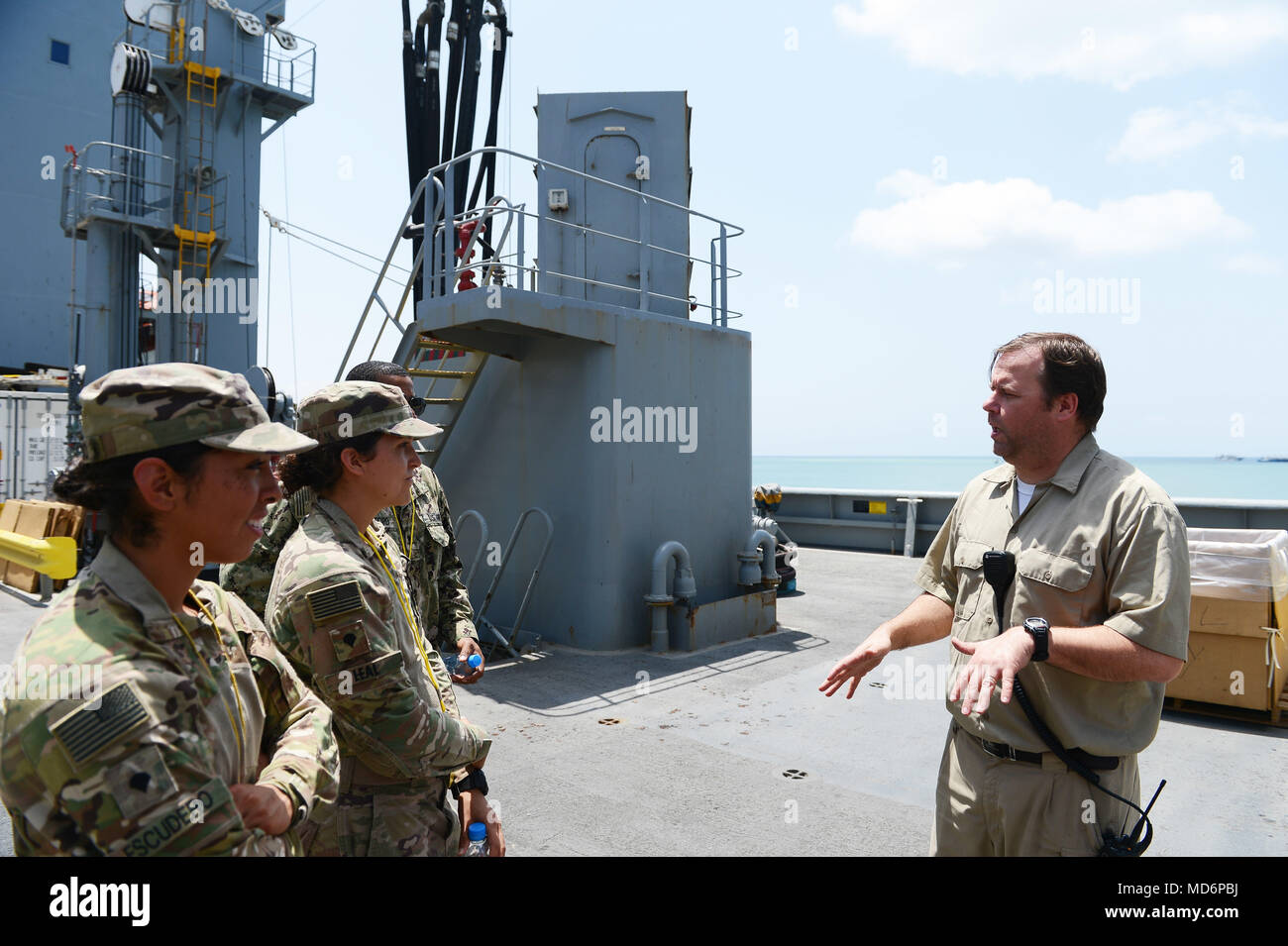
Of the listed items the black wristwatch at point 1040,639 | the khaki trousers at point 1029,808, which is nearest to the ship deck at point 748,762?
the khaki trousers at point 1029,808

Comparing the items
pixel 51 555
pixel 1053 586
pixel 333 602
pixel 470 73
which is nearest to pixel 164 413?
pixel 333 602

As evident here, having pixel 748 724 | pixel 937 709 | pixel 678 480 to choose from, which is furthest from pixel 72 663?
pixel 678 480

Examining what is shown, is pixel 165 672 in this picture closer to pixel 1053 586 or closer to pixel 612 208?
pixel 1053 586

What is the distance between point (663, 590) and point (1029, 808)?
17.0ft

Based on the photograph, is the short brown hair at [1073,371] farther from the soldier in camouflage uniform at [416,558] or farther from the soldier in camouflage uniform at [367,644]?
the soldier in camouflage uniform at [416,558]

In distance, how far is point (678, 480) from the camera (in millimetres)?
7848

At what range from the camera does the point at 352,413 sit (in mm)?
2141

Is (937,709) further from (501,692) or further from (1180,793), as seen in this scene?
(501,692)

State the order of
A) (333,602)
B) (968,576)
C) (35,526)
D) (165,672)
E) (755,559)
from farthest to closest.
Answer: (35,526) → (755,559) → (968,576) → (333,602) → (165,672)

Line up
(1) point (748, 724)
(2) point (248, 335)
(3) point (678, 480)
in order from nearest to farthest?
(1) point (748, 724)
(3) point (678, 480)
(2) point (248, 335)

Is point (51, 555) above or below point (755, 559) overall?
below

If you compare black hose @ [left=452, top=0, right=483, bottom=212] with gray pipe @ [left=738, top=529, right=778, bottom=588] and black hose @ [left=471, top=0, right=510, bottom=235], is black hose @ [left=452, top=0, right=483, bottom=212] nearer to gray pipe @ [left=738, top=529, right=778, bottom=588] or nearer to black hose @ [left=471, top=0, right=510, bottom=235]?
black hose @ [left=471, top=0, right=510, bottom=235]

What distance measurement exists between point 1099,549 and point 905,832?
88.3 inches

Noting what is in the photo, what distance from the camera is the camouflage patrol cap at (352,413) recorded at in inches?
84.4
